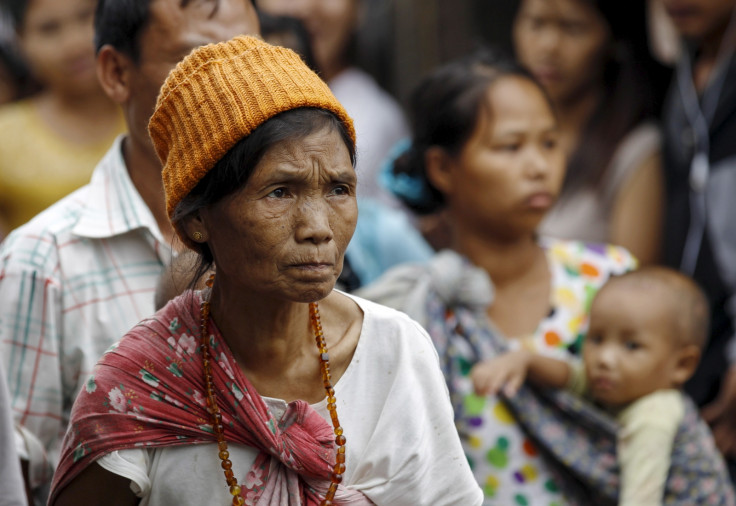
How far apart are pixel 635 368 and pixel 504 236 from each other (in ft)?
2.21

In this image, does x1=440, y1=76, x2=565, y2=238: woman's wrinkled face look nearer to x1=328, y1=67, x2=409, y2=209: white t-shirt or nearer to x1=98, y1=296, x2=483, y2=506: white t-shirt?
x1=98, y1=296, x2=483, y2=506: white t-shirt

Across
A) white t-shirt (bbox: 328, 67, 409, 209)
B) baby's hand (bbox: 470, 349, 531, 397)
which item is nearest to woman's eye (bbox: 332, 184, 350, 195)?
baby's hand (bbox: 470, 349, 531, 397)

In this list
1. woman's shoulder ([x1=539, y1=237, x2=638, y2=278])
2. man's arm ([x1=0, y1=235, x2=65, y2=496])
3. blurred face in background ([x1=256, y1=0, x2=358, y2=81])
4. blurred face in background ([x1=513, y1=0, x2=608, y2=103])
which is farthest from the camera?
blurred face in background ([x1=256, y1=0, x2=358, y2=81])

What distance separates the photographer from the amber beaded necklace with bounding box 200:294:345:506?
2.17 meters

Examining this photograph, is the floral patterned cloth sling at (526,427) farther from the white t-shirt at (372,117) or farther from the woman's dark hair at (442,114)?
the white t-shirt at (372,117)

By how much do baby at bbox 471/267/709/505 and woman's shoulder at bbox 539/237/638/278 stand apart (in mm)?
190

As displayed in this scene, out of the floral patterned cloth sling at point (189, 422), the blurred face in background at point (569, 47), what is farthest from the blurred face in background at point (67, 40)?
the floral patterned cloth sling at point (189, 422)

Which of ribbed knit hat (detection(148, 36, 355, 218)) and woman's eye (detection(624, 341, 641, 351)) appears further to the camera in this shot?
woman's eye (detection(624, 341, 641, 351))

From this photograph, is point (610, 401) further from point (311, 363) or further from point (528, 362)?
point (311, 363)

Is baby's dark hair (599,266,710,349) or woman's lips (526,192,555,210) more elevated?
woman's lips (526,192,555,210)

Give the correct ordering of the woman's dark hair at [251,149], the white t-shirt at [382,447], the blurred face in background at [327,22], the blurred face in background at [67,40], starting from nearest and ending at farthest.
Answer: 1. the woman's dark hair at [251,149]
2. the white t-shirt at [382,447]
3. the blurred face in background at [67,40]
4. the blurred face in background at [327,22]

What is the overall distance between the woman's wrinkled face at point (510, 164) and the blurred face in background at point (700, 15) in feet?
3.88

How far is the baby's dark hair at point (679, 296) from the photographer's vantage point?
3.65 m

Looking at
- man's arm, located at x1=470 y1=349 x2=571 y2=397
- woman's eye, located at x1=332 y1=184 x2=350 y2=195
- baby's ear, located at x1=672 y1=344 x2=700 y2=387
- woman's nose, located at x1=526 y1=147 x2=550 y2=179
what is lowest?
baby's ear, located at x1=672 y1=344 x2=700 y2=387
